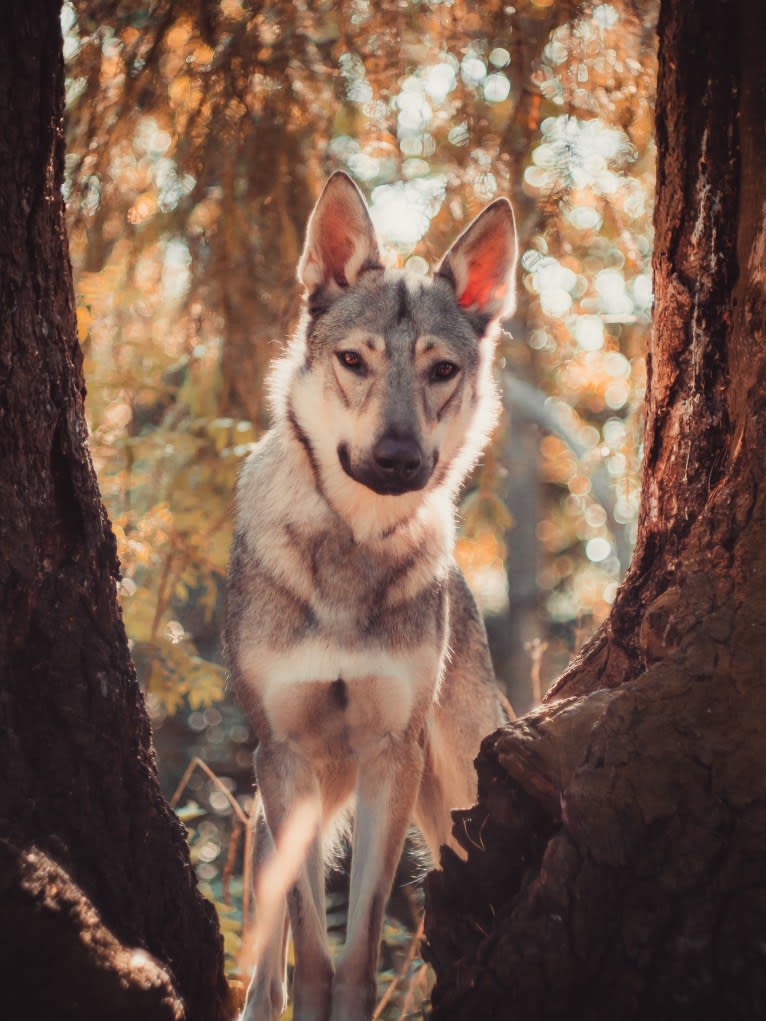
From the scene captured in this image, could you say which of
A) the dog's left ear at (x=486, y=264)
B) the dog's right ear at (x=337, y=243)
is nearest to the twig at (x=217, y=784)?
the dog's right ear at (x=337, y=243)

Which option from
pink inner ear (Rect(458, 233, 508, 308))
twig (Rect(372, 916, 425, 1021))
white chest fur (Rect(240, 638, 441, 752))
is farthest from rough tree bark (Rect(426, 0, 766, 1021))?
twig (Rect(372, 916, 425, 1021))

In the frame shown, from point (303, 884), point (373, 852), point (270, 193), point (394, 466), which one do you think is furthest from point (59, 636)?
point (270, 193)

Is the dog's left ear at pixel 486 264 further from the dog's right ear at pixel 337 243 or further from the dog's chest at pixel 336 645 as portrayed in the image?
the dog's chest at pixel 336 645

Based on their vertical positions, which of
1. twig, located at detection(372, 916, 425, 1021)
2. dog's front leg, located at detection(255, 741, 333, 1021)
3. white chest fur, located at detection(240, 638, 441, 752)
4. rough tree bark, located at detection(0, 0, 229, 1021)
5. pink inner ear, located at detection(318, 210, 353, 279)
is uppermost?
pink inner ear, located at detection(318, 210, 353, 279)

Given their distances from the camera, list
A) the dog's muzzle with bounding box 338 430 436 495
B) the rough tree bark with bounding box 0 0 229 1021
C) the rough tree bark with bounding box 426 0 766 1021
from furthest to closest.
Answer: the dog's muzzle with bounding box 338 430 436 495 → the rough tree bark with bounding box 0 0 229 1021 → the rough tree bark with bounding box 426 0 766 1021

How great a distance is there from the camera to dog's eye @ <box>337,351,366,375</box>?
350 cm

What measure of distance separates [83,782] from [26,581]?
0.49m

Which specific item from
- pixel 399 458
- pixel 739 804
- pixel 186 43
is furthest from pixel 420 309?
pixel 739 804

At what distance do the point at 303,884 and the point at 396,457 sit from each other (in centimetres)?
142

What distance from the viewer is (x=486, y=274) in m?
3.90

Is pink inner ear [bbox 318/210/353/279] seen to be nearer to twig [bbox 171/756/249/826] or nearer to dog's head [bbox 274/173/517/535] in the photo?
dog's head [bbox 274/173/517/535]

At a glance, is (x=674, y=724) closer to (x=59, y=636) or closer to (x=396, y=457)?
(x=396, y=457)

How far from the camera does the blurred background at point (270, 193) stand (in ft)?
12.4

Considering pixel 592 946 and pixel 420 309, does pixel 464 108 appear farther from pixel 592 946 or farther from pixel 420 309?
pixel 592 946
